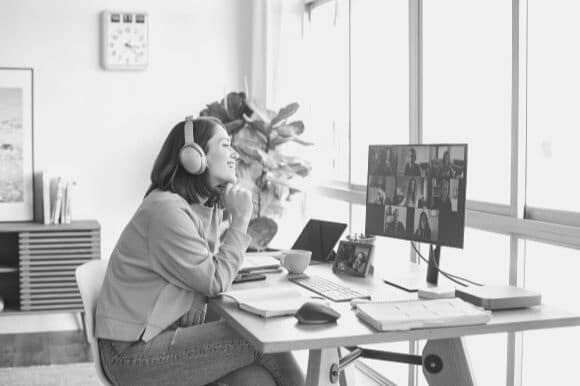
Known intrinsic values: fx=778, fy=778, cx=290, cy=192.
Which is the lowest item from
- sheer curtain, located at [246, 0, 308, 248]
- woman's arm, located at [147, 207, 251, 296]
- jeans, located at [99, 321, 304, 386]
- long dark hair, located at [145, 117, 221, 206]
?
jeans, located at [99, 321, 304, 386]

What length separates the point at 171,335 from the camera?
223cm

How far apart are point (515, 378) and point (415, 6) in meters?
1.69

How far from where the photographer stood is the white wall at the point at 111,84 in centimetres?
494

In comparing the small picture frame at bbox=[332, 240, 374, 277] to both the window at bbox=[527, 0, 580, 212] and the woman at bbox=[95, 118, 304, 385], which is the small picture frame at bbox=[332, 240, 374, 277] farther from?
the window at bbox=[527, 0, 580, 212]

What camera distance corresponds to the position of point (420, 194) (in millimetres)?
2496

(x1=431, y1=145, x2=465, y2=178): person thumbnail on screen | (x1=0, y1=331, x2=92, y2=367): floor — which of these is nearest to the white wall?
(x1=0, y1=331, x2=92, y2=367): floor

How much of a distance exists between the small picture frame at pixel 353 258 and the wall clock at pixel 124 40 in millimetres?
2740

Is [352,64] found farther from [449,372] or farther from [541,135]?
[449,372]

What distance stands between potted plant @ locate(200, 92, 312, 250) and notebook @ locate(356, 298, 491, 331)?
248 centimetres

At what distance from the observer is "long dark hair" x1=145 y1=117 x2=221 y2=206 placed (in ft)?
8.00

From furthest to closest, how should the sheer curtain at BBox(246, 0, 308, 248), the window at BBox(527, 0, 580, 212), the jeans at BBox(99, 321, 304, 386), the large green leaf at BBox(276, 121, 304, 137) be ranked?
the sheer curtain at BBox(246, 0, 308, 248), the large green leaf at BBox(276, 121, 304, 137), the window at BBox(527, 0, 580, 212), the jeans at BBox(99, 321, 304, 386)

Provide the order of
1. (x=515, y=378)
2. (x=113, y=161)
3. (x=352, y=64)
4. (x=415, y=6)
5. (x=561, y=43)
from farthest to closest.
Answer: (x=113, y=161) < (x=352, y=64) < (x=415, y=6) < (x=515, y=378) < (x=561, y=43)

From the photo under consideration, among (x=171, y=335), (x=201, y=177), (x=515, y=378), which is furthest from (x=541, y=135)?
(x=171, y=335)

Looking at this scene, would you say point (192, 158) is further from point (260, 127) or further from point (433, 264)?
point (260, 127)
